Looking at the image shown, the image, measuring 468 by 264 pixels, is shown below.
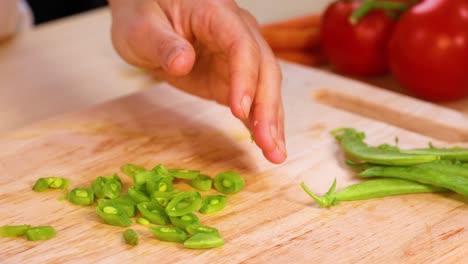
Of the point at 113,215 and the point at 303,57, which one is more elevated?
the point at 113,215

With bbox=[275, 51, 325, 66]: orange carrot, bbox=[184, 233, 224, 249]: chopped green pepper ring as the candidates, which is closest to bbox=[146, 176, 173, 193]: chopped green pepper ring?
bbox=[184, 233, 224, 249]: chopped green pepper ring

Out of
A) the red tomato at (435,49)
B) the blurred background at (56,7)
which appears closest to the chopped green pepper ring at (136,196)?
the red tomato at (435,49)

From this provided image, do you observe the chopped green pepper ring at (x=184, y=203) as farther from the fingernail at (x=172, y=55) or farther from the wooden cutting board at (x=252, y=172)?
the fingernail at (x=172, y=55)

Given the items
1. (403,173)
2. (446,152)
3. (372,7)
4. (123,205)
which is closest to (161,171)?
(123,205)

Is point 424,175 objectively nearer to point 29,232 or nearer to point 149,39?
point 149,39

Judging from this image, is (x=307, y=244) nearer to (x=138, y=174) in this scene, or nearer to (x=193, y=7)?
(x=138, y=174)

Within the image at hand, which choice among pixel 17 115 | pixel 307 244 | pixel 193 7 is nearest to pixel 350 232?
pixel 307 244
